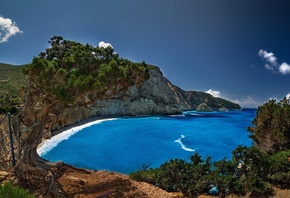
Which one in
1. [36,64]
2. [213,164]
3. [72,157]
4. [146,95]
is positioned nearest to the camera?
[36,64]

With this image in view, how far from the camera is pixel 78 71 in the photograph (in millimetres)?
7875

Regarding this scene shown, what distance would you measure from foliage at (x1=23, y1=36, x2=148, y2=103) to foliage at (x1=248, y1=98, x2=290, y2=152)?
308 inches

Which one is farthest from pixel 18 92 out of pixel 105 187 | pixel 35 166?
pixel 105 187

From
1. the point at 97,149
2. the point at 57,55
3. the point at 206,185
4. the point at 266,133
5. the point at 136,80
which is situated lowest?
the point at 97,149

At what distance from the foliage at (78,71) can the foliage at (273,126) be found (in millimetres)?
7812

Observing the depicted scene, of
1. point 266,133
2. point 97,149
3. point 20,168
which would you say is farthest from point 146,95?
point 20,168

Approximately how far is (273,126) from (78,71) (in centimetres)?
1064

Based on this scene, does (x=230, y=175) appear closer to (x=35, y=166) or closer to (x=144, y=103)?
(x=35, y=166)

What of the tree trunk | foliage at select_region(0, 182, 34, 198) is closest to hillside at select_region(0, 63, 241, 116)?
the tree trunk

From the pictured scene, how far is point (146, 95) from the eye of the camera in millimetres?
77125

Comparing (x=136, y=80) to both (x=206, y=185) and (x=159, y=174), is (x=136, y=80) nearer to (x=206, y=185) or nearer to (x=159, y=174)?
(x=159, y=174)

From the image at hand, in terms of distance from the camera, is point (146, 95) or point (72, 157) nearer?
point (72, 157)

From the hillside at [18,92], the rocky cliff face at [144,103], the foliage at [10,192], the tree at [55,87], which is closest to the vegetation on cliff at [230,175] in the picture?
the tree at [55,87]

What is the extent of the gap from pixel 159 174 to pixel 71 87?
4.56m
